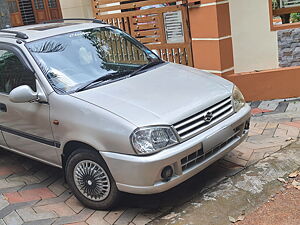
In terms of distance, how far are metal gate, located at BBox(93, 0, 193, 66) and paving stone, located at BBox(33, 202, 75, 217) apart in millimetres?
3511

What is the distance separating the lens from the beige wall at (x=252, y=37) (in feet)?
20.4

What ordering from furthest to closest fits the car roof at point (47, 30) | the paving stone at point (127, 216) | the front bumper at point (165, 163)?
the car roof at point (47, 30) → the paving stone at point (127, 216) → the front bumper at point (165, 163)

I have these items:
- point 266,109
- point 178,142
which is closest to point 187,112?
point 178,142

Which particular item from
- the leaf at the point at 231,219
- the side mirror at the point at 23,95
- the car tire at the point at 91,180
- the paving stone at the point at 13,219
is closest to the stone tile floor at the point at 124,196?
the paving stone at the point at 13,219

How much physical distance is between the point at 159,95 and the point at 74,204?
1402 mm

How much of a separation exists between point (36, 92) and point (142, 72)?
113 cm

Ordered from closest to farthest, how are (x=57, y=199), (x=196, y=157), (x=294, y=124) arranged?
(x=196, y=157)
(x=57, y=199)
(x=294, y=124)

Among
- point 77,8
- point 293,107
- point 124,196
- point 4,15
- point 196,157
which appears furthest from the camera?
point 4,15

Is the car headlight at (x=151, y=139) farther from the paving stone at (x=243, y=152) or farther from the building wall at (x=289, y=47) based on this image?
the building wall at (x=289, y=47)

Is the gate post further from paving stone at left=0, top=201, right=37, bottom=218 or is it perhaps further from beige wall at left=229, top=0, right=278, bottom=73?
paving stone at left=0, top=201, right=37, bottom=218

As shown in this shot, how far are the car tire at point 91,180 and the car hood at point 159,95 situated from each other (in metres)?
0.51

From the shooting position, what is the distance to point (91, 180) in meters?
3.77

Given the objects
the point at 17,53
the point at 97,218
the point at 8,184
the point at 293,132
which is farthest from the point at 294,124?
the point at 8,184

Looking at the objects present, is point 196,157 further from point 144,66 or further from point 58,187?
point 58,187
